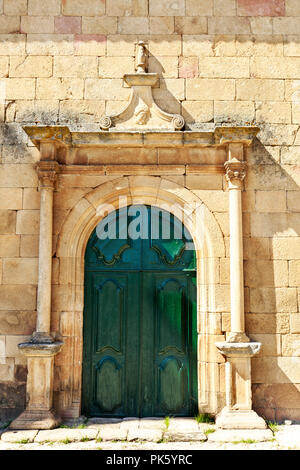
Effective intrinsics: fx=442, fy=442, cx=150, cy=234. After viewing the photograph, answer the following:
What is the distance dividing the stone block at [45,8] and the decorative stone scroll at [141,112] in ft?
3.92

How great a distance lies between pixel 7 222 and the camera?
532cm

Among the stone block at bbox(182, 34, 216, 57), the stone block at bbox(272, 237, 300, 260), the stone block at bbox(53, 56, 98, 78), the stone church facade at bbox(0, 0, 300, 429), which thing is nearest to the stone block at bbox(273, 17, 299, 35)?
the stone church facade at bbox(0, 0, 300, 429)

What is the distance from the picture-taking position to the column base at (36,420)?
4.67 metres

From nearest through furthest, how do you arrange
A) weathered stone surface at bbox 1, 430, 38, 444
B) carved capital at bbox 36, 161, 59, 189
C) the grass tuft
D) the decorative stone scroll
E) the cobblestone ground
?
1. the cobblestone ground
2. weathered stone surface at bbox 1, 430, 38, 444
3. the grass tuft
4. carved capital at bbox 36, 161, 59, 189
5. the decorative stone scroll

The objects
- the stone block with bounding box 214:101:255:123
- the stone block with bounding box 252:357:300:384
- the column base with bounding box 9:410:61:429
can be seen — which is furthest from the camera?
the stone block with bounding box 214:101:255:123

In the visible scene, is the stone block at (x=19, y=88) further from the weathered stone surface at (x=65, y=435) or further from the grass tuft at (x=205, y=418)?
the grass tuft at (x=205, y=418)

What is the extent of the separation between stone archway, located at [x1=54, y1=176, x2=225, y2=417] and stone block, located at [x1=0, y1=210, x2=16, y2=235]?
2.02 ft

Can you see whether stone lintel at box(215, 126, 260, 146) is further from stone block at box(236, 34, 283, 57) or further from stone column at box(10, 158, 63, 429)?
stone column at box(10, 158, 63, 429)

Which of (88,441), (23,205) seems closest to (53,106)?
(23,205)

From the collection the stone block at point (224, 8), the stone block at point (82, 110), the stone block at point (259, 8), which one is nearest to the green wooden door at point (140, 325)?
the stone block at point (82, 110)

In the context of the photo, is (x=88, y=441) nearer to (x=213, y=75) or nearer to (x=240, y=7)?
(x=213, y=75)

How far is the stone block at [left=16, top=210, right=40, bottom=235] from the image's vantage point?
529 cm

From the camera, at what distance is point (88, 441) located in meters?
4.42

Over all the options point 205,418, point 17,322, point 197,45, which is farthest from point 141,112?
point 205,418
